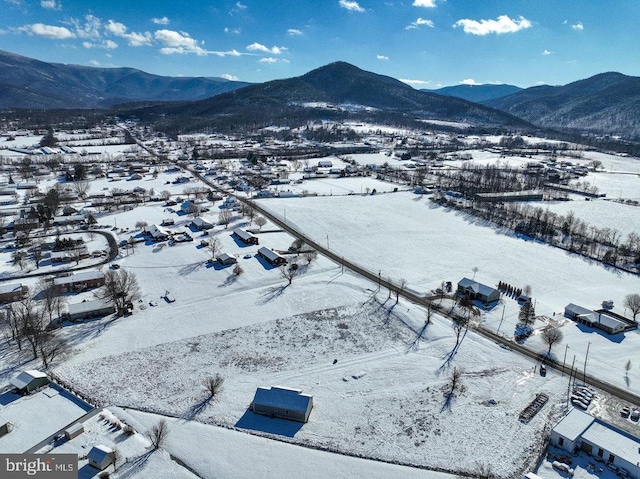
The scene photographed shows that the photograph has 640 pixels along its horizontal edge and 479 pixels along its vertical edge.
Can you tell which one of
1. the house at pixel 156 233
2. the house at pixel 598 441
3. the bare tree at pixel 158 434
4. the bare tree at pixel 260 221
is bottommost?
the bare tree at pixel 158 434

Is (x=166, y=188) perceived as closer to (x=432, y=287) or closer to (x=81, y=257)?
(x=81, y=257)

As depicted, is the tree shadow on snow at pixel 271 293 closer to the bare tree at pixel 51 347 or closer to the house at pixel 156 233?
the bare tree at pixel 51 347

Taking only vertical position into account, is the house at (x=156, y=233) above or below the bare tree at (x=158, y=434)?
above

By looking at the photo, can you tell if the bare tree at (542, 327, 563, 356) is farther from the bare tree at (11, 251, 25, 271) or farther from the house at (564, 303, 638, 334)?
the bare tree at (11, 251, 25, 271)

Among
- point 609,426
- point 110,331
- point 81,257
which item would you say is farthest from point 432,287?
point 81,257

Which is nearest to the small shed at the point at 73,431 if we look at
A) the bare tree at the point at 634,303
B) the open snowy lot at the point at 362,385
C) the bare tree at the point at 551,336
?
the open snowy lot at the point at 362,385

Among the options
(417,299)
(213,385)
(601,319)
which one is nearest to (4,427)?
(213,385)

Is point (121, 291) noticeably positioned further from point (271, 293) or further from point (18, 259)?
point (18, 259)

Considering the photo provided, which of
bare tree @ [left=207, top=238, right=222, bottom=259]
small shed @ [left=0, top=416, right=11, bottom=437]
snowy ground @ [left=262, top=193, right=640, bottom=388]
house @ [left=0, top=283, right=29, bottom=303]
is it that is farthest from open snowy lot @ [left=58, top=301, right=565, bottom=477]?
bare tree @ [left=207, top=238, right=222, bottom=259]
